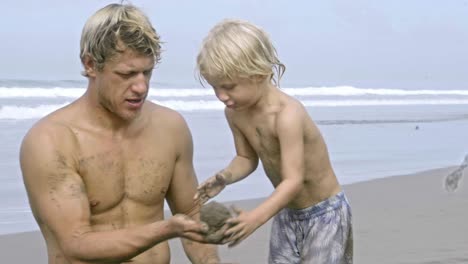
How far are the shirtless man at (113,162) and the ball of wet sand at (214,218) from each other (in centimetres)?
4

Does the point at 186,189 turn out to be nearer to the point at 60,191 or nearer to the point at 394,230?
the point at 60,191

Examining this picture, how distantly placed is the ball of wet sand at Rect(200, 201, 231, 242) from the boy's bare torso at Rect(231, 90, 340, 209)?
1304 millimetres

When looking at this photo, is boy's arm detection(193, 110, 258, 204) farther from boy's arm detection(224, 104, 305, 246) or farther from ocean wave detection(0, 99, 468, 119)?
ocean wave detection(0, 99, 468, 119)

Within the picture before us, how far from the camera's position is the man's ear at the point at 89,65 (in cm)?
356

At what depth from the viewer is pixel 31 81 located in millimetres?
22125

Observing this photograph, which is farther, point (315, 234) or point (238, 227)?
point (315, 234)

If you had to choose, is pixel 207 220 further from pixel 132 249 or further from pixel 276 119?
pixel 276 119

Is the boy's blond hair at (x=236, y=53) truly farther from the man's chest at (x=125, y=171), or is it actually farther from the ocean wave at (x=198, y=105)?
the ocean wave at (x=198, y=105)

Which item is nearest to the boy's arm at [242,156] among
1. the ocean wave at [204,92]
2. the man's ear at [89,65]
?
the man's ear at [89,65]

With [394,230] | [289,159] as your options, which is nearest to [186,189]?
[289,159]

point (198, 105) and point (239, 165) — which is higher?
point (239, 165)

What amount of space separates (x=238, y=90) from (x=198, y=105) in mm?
15342

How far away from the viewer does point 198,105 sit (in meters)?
19.6

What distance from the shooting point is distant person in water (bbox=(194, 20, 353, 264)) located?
423 centimetres
